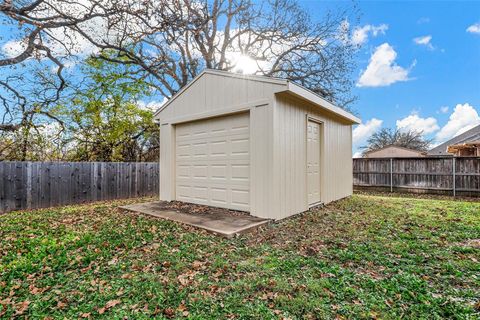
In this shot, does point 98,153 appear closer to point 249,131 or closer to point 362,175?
point 249,131

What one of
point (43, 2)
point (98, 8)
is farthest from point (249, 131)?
point (43, 2)

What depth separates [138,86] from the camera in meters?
12.0

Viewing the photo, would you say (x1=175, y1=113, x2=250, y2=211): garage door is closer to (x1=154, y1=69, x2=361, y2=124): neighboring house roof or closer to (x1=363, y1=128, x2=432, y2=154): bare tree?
(x1=154, y1=69, x2=361, y2=124): neighboring house roof

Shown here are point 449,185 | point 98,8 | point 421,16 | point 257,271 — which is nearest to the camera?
point 257,271

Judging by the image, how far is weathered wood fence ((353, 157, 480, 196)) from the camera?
923 cm

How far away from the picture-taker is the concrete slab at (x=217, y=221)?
4258 mm

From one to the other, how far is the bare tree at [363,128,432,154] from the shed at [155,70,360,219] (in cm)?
2553

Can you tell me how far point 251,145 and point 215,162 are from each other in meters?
1.27

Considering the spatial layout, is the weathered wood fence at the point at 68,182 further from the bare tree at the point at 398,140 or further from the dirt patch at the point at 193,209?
the bare tree at the point at 398,140

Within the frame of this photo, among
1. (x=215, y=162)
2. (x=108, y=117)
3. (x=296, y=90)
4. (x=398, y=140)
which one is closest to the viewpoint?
(x=296, y=90)

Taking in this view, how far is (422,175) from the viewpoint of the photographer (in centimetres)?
1010

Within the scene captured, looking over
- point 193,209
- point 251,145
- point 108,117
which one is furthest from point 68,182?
point 251,145

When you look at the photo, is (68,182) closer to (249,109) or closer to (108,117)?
(108,117)

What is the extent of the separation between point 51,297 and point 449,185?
12.4 metres
